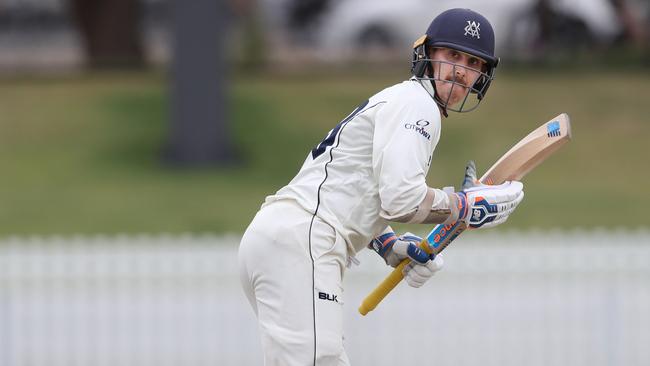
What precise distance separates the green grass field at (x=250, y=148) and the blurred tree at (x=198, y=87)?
0.33 metres

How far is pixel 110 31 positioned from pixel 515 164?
15284mm

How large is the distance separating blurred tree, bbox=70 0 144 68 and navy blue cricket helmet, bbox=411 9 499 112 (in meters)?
15.0

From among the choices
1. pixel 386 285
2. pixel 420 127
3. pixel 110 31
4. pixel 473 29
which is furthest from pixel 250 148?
pixel 420 127

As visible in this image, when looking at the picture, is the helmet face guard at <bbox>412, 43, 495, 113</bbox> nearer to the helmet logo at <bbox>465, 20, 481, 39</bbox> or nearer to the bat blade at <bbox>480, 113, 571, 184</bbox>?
the helmet logo at <bbox>465, 20, 481, 39</bbox>

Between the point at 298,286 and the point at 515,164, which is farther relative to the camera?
the point at 515,164

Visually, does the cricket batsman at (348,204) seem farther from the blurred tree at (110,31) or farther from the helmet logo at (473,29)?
the blurred tree at (110,31)

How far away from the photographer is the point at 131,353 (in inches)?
339

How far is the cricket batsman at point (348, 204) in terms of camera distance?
429 centimetres

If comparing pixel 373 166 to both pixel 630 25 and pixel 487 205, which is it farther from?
pixel 630 25

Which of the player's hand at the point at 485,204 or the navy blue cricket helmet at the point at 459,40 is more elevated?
the navy blue cricket helmet at the point at 459,40

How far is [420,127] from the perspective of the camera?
4.23 metres

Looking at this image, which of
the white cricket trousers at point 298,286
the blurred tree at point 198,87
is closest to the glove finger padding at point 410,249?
the white cricket trousers at point 298,286

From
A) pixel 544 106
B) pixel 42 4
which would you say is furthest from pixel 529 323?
pixel 42 4

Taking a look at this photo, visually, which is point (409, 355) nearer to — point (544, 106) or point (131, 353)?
point (131, 353)
